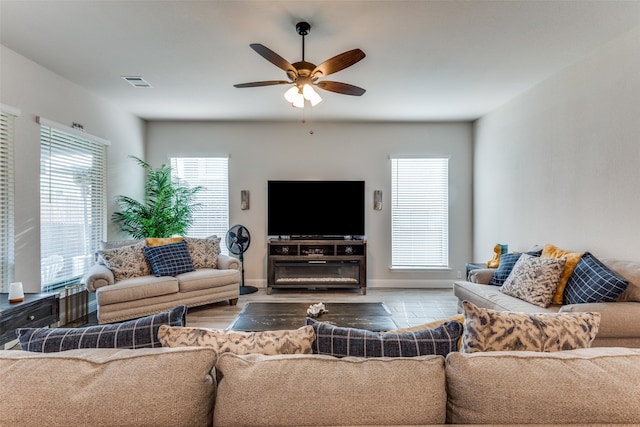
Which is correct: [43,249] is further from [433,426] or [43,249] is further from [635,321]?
[635,321]

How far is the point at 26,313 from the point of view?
2.39m

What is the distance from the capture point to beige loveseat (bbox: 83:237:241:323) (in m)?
3.41

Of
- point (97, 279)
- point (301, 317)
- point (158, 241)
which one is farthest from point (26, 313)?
point (301, 317)

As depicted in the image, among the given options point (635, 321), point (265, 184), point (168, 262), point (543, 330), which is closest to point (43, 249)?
point (168, 262)

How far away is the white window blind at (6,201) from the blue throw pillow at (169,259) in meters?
1.28

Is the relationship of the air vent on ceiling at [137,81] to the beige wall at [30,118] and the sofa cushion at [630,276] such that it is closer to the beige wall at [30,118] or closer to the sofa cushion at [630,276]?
the beige wall at [30,118]

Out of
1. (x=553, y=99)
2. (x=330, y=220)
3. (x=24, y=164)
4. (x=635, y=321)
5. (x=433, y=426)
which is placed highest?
(x=553, y=99)

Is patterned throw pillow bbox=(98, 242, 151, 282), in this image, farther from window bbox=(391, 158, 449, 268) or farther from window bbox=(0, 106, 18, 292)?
window bbox=(391, 158, 449, 268)

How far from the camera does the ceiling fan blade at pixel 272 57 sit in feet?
7.29

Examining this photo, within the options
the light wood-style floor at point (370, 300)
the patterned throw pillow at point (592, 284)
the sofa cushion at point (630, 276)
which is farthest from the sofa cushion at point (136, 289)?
the sofa cushion at point (630, 276)

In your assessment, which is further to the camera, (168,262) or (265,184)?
(265,184)

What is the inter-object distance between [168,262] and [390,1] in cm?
363

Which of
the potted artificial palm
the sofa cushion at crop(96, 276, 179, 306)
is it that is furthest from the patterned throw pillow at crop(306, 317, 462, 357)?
the potted artificial palm

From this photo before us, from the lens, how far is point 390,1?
7.24 feet
